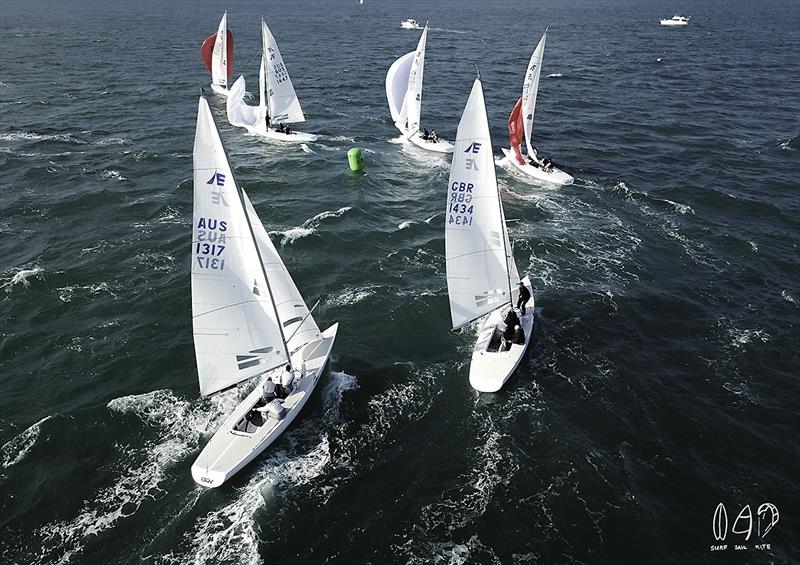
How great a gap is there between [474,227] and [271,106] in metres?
35.5

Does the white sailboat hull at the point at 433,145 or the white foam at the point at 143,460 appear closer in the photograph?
the white foam at the point at 143,460

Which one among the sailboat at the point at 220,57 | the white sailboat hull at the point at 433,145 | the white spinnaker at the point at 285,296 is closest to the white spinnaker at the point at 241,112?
the sailboat at the point at 220,57

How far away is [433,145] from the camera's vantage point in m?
50.1

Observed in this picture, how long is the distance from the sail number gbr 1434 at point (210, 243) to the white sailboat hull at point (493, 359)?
37.3ft

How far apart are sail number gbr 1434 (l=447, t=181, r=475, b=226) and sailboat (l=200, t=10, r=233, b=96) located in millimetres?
54182

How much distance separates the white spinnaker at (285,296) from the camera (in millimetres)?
22297

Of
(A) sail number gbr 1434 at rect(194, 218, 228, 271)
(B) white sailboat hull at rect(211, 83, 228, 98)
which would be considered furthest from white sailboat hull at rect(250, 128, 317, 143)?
(A) sail number gbr 1434 at rect(194, 218, 228, 271)

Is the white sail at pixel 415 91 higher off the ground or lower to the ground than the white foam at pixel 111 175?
higher

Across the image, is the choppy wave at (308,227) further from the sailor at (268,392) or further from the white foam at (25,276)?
the sailor at (268,392)

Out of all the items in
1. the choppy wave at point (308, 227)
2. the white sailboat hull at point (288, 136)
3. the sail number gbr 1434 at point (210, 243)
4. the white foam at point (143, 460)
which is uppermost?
the sail number gbr 1434 at point (210, 243)

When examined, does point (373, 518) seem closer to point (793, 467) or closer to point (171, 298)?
point (793, 467)

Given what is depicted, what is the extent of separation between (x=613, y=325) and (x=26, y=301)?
101 feet

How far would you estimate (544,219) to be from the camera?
38281 mm

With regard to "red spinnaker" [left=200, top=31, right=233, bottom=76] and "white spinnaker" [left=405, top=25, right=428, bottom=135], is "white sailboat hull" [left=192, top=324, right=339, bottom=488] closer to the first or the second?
"white spinnaker" [left=405, top=25, right=428, bottom=135]
